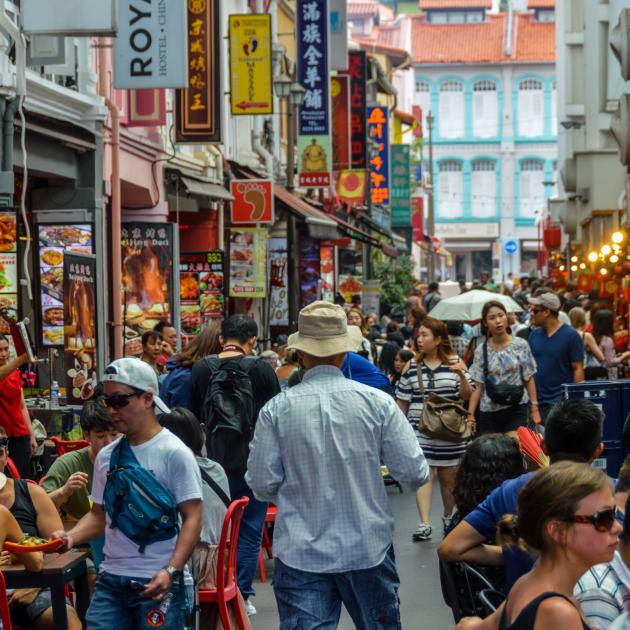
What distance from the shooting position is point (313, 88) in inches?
1079

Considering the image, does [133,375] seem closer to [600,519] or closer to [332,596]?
[332,596]

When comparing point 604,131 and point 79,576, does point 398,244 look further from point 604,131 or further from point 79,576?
point 79,576

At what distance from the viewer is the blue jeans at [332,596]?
5668mm

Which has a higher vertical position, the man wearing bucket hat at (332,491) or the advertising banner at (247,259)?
the advertising banner at (247,259)

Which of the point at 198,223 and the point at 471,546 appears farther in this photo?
the point at 198,223

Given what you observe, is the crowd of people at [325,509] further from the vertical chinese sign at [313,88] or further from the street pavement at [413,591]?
the vertical chinese sign at [313,88]

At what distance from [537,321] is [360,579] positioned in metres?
7.15

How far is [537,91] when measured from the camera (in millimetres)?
86562

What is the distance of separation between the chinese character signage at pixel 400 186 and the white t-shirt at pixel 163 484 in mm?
41435

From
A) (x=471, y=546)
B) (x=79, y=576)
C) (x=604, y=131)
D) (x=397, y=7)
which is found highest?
(x=397, y=7)

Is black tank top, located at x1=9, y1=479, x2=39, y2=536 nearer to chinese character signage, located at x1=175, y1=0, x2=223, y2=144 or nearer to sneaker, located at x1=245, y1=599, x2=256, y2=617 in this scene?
sneaker, located at x1=245, y1=599, x2=256, y2=617

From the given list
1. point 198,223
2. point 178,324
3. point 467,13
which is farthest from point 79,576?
point 467,13

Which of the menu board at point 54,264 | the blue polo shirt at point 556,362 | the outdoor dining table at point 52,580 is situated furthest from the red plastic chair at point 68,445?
the blue polo shirt at point 556,362

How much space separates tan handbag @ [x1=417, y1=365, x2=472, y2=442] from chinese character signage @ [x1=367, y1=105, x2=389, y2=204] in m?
31.3
